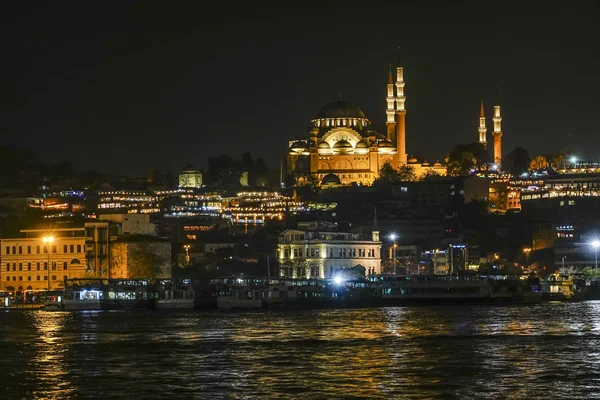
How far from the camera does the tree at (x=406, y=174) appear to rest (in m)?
153

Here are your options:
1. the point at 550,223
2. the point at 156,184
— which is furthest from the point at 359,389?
the point at 156,184

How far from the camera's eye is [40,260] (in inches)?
3765

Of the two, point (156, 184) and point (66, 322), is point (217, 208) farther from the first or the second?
point (66, 322)

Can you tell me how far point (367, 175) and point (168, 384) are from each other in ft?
386

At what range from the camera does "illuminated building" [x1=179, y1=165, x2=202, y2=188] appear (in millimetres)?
170875

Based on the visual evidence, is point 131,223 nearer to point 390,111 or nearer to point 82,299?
point 82,299

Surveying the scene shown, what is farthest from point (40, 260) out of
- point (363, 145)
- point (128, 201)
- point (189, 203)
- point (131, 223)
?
point (363, 145)

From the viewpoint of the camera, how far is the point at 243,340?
5431 centimetres

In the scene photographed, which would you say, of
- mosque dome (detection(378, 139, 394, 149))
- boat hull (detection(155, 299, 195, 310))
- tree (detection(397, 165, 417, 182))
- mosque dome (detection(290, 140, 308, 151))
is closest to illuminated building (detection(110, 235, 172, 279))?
boat hull (detection(155, 299, 195, 310))

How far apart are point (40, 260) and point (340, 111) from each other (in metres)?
77.4

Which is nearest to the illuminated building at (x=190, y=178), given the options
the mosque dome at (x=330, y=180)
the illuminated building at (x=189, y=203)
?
the illuminated building at (x=189, y=203)

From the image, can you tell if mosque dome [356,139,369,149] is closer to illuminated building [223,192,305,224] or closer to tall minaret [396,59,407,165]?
tall minaret [396,59,407,165]

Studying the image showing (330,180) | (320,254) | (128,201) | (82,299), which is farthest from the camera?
(330,180)

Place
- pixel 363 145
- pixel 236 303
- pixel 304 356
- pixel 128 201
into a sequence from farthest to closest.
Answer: pixel 363 145 → pixel 128 201 → pixel 236 303 → pixel 304 356
